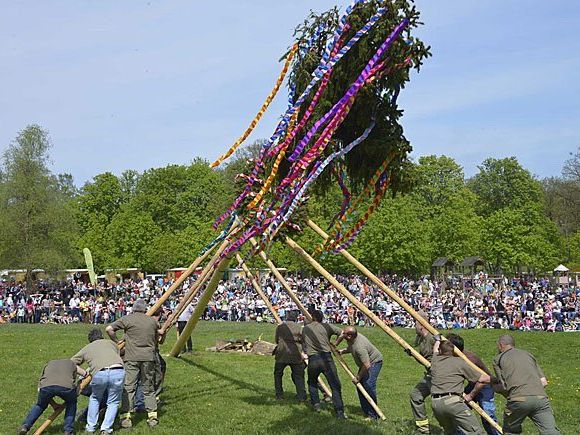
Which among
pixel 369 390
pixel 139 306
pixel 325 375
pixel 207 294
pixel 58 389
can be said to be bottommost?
pixel 369 390

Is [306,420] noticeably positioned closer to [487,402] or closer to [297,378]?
[297,378]

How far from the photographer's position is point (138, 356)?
11.2 meters

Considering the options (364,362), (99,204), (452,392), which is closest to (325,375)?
(364,362)

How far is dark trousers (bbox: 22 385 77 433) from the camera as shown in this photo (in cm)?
992

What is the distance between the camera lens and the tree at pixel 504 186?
239ft

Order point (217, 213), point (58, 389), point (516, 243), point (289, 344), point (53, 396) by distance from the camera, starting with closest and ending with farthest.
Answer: point (58, 389) → point (53, 396) → point (289, 344) → point (516, 243) → point (217, 213)

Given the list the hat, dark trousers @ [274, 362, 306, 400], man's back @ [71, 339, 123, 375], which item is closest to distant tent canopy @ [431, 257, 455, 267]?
dark trousers @ [274, 362, 306, 400]

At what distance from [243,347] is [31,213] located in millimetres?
29286

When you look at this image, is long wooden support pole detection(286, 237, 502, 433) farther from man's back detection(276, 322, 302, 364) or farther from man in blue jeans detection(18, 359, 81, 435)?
man in blue jeans detection(18, 359, 81, 435)

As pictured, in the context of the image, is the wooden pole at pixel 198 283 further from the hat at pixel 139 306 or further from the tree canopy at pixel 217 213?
the tree canopy at pixel 217 213

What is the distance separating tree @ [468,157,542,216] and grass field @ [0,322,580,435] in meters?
50.5

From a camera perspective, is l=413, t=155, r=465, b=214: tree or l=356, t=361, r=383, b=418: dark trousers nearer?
l=356, t=361, r=383, b=418: dark trousers

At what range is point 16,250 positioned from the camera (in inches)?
1785

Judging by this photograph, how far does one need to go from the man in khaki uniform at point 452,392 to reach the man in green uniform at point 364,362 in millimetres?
2147
